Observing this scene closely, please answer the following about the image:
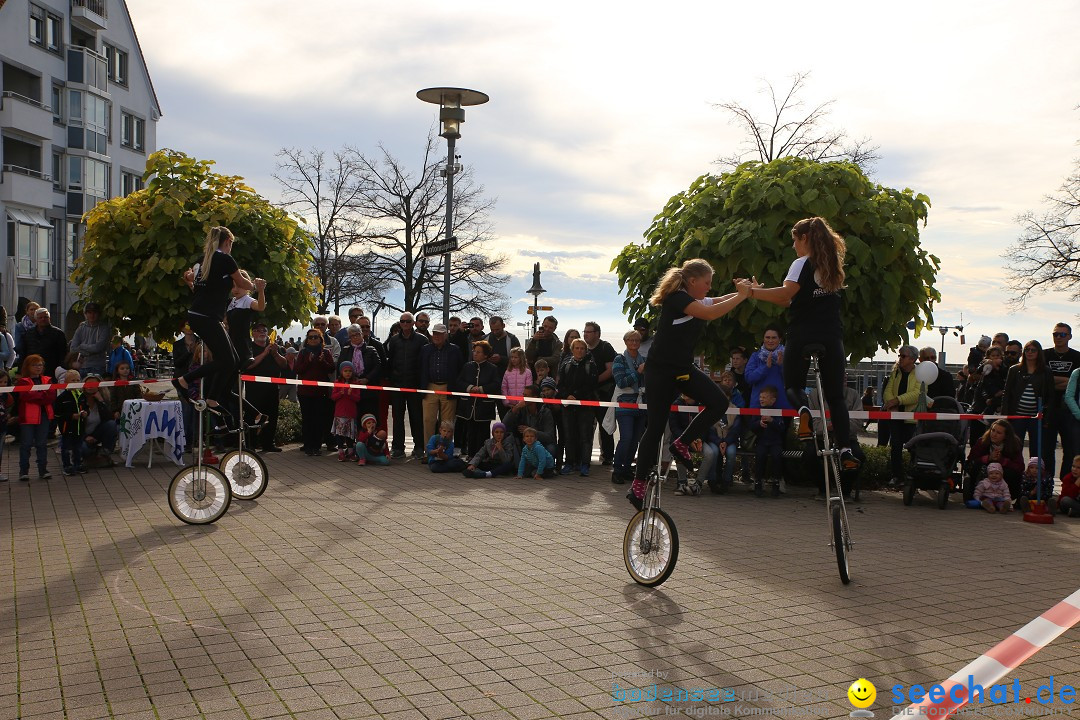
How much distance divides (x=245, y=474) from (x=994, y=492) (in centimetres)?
841

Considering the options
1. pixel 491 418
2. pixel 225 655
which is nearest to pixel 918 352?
pixel 491 418

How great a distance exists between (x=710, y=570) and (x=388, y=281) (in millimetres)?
31774

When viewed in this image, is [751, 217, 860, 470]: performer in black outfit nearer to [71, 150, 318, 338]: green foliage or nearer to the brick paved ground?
the brick paved ground

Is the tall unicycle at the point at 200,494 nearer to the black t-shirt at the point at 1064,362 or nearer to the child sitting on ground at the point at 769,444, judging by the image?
the child sitting on ground at the point at 769,444

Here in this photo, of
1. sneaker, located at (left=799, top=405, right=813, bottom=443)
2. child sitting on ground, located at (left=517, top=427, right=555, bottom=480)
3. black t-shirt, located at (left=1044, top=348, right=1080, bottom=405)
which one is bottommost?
child sitting on ground, located at (left=517, top=427, right=555, bottom=480)

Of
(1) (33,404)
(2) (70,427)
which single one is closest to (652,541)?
(1) (33,404)

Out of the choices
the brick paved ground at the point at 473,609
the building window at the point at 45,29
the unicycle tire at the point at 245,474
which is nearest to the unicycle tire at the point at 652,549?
the brick paved ground at the point at 473,609

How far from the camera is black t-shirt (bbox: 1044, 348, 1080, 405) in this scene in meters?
13.0

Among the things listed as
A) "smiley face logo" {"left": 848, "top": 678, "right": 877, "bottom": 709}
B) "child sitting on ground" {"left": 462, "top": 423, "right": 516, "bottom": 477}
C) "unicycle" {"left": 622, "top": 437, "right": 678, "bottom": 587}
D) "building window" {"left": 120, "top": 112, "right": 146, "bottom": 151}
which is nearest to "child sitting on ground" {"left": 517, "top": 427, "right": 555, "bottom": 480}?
Result: "child sitting on ground" {"left": 462, "top": 423, "right": 516, "bottom": 477}

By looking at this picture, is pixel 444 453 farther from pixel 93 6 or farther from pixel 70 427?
pixel 93 6

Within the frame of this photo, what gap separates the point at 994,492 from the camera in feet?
37.3

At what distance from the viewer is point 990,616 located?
6.20 meters

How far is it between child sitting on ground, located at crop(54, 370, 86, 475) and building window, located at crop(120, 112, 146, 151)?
148 feet

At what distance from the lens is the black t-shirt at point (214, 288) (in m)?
8.62
